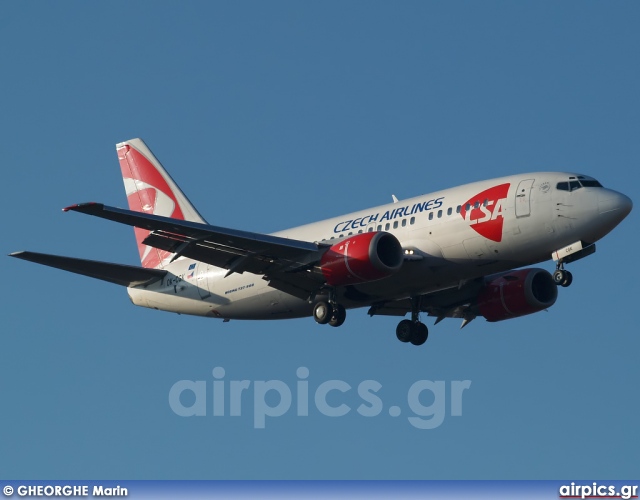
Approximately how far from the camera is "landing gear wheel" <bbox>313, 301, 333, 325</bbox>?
5075 centimetres

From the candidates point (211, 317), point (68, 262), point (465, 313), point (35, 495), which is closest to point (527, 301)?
point (465, 313)

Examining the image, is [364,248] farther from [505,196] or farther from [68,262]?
[68,262]

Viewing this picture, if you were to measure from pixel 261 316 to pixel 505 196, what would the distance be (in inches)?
435

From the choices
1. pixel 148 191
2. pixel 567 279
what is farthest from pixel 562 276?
pixel 148 191

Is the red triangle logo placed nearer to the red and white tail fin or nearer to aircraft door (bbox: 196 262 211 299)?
aircraft door (bbox: 196 262 211 299)

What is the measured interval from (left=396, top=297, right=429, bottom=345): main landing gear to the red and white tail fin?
1019cm

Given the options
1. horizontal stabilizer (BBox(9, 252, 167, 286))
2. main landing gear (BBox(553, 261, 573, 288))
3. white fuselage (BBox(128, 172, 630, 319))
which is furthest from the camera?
horizontal stabilizer (BBox(9, 252, 167, 286))

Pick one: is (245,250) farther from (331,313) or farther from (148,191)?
(148,191)

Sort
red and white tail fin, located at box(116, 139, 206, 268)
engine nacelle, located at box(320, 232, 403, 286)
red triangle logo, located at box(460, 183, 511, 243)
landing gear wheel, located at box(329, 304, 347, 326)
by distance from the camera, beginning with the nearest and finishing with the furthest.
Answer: red triangle logo, located at box(460, 183, 511, 243) → engine nacelle, located at box(320, 232, 403, 286) → landing gear wheel, located at box(329, 304, 347, 326) → red and white tail fin, located at box(116, 139, 206, 268)

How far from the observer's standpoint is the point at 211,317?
54719 millimetres

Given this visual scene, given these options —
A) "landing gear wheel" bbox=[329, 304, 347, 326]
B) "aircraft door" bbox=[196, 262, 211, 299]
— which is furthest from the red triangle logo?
"aircraft door" bbox=[196, 262, 211, 299]

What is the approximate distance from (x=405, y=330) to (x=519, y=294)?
15.1 ft

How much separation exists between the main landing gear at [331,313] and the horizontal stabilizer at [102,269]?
773 cm

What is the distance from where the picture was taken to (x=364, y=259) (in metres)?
48.0
